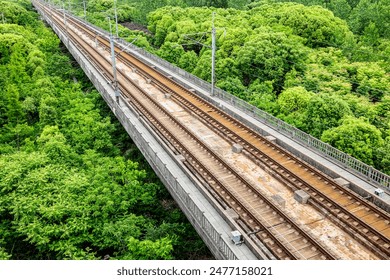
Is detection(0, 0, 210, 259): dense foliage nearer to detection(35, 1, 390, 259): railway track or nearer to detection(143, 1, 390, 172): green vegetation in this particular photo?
detection(35, 1, 390, 259): railway track

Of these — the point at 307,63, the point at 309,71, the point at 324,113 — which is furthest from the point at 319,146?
the point at 307,63

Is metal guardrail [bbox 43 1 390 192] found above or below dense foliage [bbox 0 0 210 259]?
above

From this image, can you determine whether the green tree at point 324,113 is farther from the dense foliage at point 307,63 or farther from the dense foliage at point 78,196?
the dense foliage at point 78,196

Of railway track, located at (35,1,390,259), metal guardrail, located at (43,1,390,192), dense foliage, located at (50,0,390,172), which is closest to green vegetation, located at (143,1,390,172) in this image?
dense foliage, located at (50,0,390,172)

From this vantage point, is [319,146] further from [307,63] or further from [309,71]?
[307,63]

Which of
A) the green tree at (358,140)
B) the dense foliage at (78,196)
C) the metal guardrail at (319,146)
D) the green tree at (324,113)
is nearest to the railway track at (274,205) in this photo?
the metal guardrail at (319,146)
